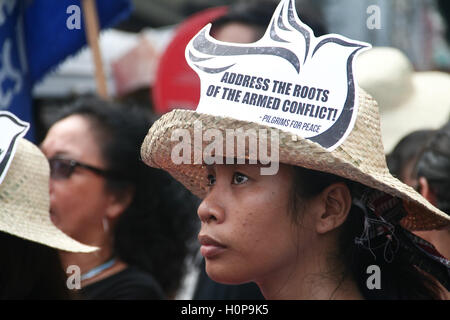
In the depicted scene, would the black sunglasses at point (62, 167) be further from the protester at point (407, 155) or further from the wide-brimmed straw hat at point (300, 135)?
the protester at point (407, 155)

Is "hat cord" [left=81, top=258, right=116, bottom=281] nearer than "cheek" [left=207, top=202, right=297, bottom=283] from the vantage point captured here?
No

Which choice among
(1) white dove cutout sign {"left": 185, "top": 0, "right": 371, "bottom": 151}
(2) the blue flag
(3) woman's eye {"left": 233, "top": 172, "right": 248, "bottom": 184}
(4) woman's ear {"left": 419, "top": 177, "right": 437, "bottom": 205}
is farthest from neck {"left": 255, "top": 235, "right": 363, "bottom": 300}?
(2) the blue flag

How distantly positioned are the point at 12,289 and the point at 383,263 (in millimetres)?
1236

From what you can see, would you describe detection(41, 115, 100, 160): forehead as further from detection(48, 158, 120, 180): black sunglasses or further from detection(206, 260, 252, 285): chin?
detection(206, 260, 252, 285): chin

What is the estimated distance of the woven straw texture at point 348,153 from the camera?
1.96 metres

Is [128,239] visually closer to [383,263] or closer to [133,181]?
[133,181]

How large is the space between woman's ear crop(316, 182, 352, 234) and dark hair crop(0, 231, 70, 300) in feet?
3.11

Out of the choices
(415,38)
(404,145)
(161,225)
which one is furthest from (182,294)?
(415,38)

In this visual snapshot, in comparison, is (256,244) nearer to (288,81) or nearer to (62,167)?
(288,81)

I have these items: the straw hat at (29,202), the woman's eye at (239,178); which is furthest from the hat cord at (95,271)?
the woman's eye at (239,178)

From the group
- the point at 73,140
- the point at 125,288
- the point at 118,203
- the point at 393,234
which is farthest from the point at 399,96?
the point at 393,234

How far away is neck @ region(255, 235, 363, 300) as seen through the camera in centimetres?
217

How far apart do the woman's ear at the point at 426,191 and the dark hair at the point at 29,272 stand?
1.47 meters

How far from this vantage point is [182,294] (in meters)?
4.13
